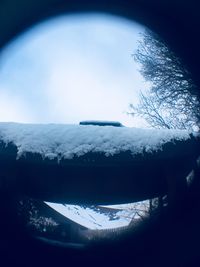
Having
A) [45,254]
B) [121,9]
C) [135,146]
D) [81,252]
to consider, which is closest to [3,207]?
[45,254]

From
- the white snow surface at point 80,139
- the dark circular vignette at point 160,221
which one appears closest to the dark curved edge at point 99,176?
the white snow surface at point 80,139

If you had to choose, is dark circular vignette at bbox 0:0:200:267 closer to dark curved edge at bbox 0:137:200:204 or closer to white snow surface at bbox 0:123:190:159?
dark curved edge at bbox 0:137:200:204

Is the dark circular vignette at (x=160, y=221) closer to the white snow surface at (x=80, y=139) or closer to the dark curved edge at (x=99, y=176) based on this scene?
the dark curved edge at (x=99, y=176)

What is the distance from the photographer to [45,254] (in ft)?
4.52

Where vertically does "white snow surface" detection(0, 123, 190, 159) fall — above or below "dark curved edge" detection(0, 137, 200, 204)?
above

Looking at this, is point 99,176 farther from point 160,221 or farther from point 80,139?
point 160,221

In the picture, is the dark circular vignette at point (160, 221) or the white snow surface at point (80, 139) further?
the white snow surface at point (80, 139)

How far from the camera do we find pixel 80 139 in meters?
1.66

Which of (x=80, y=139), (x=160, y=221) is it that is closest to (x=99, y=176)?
(x=80, y=139)

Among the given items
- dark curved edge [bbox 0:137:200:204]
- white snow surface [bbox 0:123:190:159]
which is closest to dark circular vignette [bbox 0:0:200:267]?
dark curved edge [bbox 0:137:200:204]

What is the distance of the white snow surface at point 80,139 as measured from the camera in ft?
5.31

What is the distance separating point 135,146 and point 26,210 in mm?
1350

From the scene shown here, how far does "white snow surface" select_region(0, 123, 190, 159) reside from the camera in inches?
63.7

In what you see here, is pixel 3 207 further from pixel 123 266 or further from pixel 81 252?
pixel 123 266
